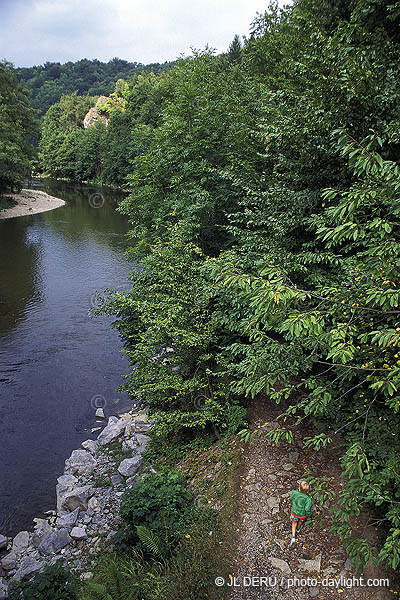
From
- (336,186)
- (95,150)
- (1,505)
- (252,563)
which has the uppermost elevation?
(95,150)

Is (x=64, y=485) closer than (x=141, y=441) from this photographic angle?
Yes

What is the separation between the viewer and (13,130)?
37.6 meters

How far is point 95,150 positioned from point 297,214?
242ft

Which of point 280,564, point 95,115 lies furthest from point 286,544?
point 95,115

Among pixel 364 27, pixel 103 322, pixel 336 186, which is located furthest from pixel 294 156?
pixel 103 322

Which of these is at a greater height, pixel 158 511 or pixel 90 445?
pixel 158 511

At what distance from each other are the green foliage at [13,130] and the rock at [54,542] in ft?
108

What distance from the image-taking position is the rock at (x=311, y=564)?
5.31 m

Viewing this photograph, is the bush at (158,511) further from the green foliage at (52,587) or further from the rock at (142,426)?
the rock at (142,426)

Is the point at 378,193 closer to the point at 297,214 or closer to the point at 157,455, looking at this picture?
the point at 297,214

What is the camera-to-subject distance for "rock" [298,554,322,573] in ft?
17.4

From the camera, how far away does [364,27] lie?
A: 6.91 metres

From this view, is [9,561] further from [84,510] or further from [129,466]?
[129,466]

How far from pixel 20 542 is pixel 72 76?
200m
